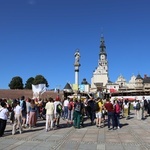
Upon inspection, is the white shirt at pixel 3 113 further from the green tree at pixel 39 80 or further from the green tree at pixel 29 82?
the green tree at pixel 29 82

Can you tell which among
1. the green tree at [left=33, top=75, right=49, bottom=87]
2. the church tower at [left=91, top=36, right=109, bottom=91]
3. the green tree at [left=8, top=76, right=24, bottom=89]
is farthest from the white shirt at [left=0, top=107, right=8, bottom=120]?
the church tower at [left=91, top=36, right=109, bottom=91]

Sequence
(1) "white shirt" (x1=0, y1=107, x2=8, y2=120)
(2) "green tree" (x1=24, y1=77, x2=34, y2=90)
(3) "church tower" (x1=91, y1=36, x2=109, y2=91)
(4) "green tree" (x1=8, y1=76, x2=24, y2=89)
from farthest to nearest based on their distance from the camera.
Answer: (3) "church tower" (x1=91, y1=36, x2=109, y2=91) < (2) "green tree" (x1=24, y1=77, x2=34, y2=90) < (4) "green tree" (x1=8, y1=76, x2=24, y2=89) < (1) "white shirt" (x1=0, y1=107, x2=8, y2=120)

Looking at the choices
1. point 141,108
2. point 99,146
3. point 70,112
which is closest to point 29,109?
point 70,112

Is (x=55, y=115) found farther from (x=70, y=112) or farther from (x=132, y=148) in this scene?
(x=132, y=148)

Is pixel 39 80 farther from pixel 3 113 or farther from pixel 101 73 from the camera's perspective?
pixel 3 113

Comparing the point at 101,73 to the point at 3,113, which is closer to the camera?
the point at 3,113

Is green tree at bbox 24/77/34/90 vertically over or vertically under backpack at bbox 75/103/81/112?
over

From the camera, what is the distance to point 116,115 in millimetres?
17656

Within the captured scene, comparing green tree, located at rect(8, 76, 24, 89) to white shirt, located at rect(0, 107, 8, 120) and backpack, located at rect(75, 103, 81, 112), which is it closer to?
backpack, located at rect(75, 103, 81, 112)

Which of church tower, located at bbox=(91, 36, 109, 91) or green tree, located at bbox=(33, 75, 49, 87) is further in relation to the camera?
church tower, located at bbox=(91, 36, 109, 91)

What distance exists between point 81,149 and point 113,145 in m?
1.58

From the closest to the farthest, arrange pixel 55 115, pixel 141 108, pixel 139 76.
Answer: pixel 55 115 → pixel 141 108 → pixel 139 76

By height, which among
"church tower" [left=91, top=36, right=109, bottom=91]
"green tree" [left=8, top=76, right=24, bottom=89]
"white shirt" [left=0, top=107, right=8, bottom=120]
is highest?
"church tower" [left=91, top=36, right=109, bottom=91]

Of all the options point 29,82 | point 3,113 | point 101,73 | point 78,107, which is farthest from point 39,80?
point 3,113
